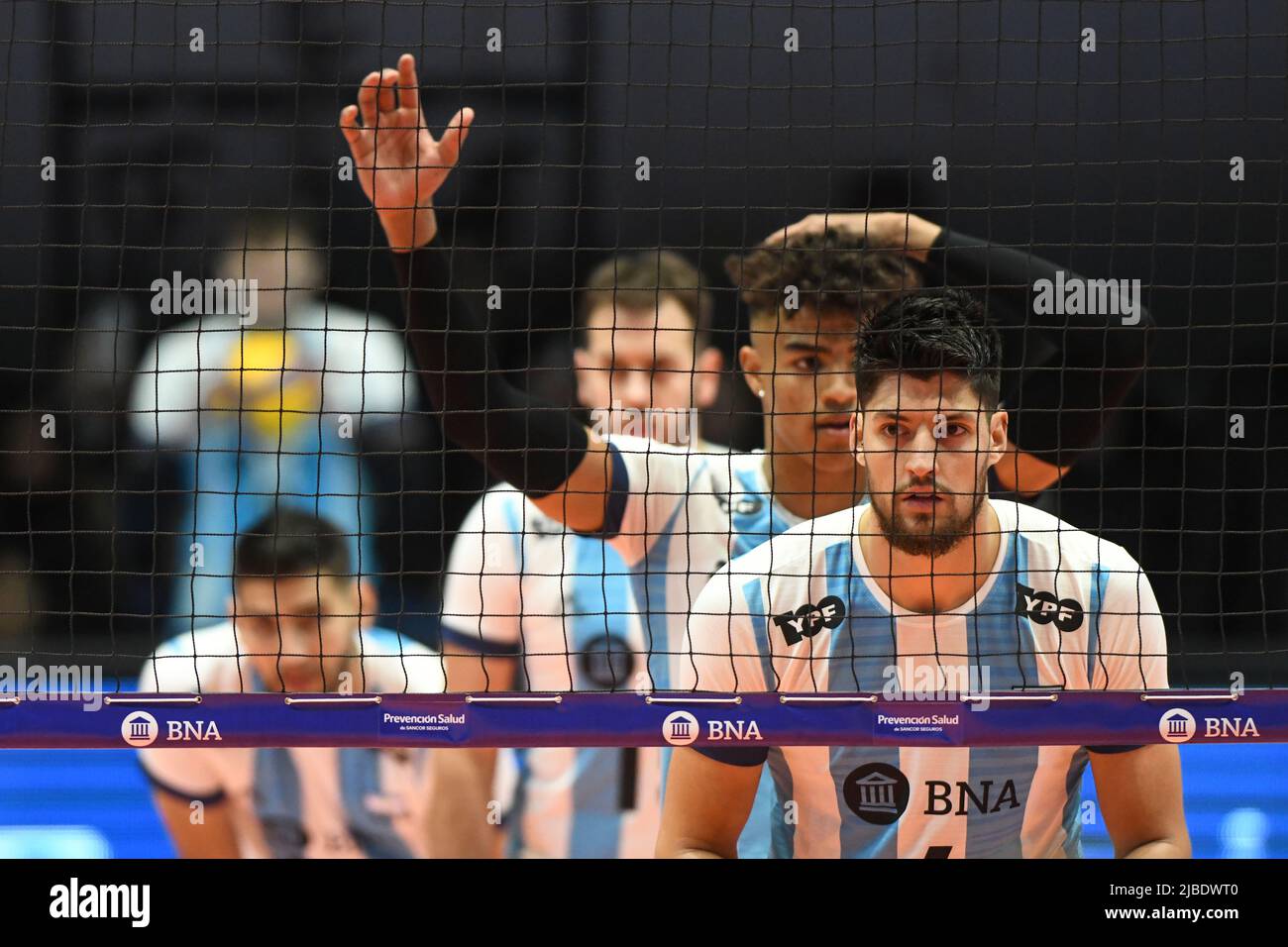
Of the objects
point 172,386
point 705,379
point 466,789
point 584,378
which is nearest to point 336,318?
point 172,386

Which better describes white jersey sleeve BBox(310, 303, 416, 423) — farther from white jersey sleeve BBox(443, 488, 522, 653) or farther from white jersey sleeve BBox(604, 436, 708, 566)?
white jersey sleeve BBox(604, 436, 708, 566)

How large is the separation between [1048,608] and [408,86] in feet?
6.58

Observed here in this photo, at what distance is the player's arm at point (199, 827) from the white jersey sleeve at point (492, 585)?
3.26ft

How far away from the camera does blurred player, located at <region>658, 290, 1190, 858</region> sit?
363 cm

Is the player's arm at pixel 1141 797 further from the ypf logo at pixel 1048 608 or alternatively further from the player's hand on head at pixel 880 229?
the player's hand on head at pixel 880 229

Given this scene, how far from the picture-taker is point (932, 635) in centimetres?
369

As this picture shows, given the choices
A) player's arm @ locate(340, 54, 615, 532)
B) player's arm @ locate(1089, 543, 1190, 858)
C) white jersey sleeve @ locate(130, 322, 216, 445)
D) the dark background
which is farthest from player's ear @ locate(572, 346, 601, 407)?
player's arm @ locate(1089, 543, 1190, 858)

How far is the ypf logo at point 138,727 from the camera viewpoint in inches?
144

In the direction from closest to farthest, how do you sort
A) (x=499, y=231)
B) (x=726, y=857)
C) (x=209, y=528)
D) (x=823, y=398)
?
1. (x=726, y=857)
2. (x=823, y=398)
3. (x=209, y=528)
4. (x=499, y=231)

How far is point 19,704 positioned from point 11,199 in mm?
4136

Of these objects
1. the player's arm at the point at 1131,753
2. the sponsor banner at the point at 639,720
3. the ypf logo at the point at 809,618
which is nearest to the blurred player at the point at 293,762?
the sponsor banner at the point at 639,720

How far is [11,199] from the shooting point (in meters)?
7.11
